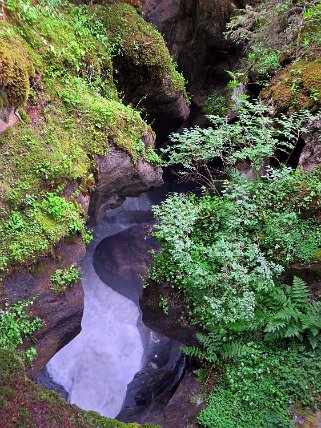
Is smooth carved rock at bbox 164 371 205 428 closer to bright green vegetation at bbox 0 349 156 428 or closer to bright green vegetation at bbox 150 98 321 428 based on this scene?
bright green vegetation at bbox 150 98 321 428

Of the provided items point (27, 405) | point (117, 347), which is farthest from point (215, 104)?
point (27, 405)

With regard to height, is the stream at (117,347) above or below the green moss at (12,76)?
below

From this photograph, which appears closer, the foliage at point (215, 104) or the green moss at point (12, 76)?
the green moss at point (12, 76)

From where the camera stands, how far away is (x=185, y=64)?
1078cm

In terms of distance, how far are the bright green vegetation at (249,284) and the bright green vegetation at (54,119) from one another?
1.30m

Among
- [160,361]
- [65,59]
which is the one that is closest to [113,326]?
[160,361]

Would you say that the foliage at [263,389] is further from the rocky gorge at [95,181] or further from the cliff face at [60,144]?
the cliff face at [60,144]

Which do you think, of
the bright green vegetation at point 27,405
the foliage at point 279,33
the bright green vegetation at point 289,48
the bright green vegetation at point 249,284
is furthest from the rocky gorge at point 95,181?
the foliage at point 279,33

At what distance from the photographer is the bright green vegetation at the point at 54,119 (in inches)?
177

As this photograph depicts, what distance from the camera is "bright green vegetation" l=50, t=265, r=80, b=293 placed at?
→ 467 cm

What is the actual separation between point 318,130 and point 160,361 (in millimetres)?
6427

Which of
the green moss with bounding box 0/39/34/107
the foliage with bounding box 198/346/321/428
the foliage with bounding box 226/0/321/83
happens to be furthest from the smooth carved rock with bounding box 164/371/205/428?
the foliage with bounding box 226/0/321/83

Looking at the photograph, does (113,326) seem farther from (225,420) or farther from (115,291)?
(225,420)

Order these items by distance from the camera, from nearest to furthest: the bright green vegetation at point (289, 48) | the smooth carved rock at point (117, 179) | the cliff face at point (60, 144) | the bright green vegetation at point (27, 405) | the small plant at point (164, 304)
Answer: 1. the bright green vegetation at point (27, 405)
2. the cliff face at point (60, 144)
3. the small plant at point (164, 304)
4. the smooth carved rock at point (117, 179)
5. the bright green vegetation at point (289, 48)
